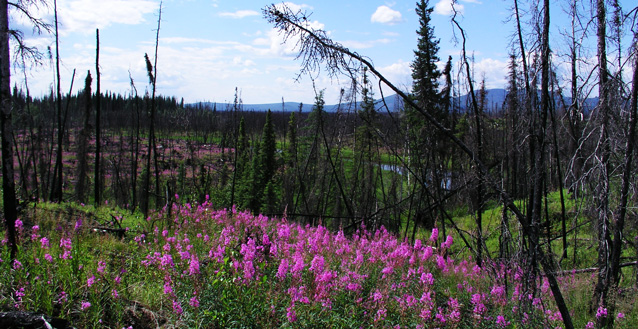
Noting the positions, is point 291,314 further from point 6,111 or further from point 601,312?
point 601,312

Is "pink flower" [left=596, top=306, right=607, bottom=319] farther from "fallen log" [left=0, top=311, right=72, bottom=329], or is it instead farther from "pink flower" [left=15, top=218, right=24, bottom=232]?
"pink flower" [left=15, top=218, right=24, bottom=232]

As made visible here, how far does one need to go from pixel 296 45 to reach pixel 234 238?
298 cm

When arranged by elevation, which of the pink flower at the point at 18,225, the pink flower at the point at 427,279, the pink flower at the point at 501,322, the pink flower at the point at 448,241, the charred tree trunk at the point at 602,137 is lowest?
the pink flower at the point at 501,322

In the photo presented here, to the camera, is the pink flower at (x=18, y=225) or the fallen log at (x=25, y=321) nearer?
the fallen log at (x=25, y=321)

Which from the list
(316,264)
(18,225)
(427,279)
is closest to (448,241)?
(427,279)

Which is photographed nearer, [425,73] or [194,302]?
[194,302]

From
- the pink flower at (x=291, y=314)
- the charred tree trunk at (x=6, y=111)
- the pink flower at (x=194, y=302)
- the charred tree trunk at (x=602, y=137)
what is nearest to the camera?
the pink flower at (x=291, y=314)

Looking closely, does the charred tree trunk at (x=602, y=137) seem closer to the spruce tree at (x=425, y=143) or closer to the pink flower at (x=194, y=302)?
the spruce tree at (x=425, y=143)

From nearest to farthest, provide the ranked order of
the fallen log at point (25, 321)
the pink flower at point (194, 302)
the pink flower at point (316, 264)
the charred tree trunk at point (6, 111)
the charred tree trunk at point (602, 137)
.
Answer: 1. the fallen log at point (25, 321)
2. the pink flower at point (194, 302)
3. the pink flower at point (316, 264)
4. the charred tree trunk at point (6, 111)
5. the charred tree trunk at point (602, 137)

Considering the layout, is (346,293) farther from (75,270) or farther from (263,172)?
(263,172)

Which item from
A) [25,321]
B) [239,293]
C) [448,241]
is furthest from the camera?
[448,241]

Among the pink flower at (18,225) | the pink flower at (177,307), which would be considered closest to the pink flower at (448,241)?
the pink flower at (177,307)

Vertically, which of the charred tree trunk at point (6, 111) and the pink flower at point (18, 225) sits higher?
the charred tree trunk at point (6, 111)

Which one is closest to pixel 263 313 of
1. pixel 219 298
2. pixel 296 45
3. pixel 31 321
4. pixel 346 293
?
pixel 219 298
